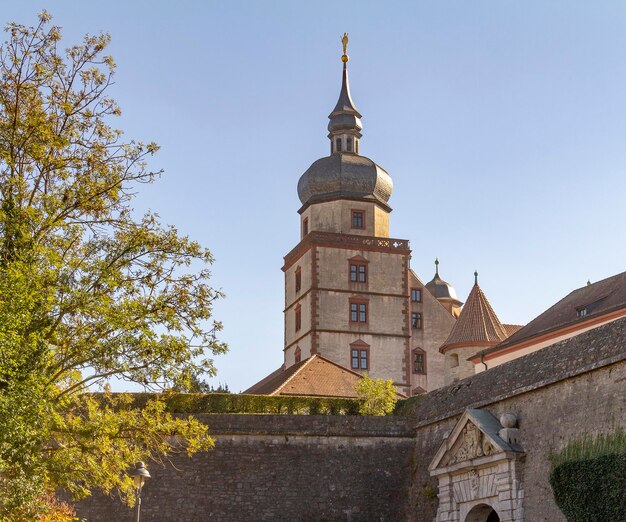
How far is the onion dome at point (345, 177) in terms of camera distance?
62.0 meters

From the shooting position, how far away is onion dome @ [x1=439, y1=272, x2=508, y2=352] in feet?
173

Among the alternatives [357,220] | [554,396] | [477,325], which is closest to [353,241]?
[357,220]

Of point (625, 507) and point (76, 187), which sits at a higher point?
point (76, 187)

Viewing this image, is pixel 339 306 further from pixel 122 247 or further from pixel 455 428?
pixel 122 247

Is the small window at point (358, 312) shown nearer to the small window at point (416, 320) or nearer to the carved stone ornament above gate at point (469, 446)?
the small window at point (416, 320)

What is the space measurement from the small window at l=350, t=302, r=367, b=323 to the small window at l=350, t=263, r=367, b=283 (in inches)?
56.8

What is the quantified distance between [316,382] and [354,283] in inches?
766

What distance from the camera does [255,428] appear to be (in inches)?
1222

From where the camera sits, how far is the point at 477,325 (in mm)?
53188

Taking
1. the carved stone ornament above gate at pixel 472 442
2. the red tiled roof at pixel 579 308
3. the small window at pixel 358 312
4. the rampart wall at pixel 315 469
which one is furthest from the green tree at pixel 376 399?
the small window at pixel 358 312

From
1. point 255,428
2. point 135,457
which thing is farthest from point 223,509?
point 135,457

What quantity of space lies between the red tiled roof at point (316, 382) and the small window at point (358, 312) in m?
15.6

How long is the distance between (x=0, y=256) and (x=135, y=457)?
4.85m

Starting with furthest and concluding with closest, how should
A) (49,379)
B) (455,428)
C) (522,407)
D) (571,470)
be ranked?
(455,428), (522,407), (571,470), (49,379)
